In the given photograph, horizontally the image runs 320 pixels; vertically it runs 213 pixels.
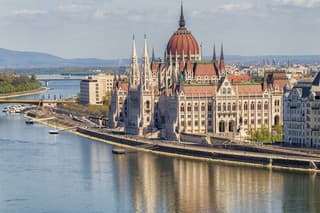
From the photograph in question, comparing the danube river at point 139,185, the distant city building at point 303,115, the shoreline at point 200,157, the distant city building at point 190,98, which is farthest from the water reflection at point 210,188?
the distant city building at point 190,98

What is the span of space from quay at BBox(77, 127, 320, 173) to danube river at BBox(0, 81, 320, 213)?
1.23 m

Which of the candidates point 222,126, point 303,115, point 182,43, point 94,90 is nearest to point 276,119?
point 222,126

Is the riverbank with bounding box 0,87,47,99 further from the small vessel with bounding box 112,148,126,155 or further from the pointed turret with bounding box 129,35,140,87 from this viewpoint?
the small vessel with bounding box 112,148,126,155

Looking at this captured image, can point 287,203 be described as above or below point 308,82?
below

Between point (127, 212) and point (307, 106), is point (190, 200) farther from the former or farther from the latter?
point (307, 106)

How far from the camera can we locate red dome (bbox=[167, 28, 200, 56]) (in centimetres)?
7900

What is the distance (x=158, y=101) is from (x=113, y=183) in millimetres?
22069

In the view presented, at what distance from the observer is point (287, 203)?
44.5 m

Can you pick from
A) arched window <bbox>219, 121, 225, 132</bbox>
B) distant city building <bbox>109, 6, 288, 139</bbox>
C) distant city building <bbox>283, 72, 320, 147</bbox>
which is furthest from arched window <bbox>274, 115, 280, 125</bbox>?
distant city building <bbox>283, 72, 320, 147</bbox>

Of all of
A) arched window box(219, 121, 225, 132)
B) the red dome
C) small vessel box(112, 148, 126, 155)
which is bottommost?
small vessel box(112, 148, 126, 155)

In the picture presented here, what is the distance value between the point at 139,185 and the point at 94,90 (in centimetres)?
5684

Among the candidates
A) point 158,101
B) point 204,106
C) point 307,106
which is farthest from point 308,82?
point 158,101

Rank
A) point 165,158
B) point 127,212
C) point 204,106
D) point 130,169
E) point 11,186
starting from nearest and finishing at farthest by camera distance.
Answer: point 127,212, point 11,186, point 130,169, point 165,158, point 204,106

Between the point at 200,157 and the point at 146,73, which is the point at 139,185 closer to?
the point at 200,157
